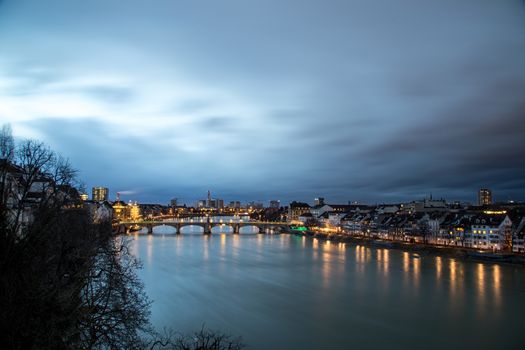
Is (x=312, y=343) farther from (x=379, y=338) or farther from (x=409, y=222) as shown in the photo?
(x=409, y=222)

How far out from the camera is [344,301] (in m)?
14.5

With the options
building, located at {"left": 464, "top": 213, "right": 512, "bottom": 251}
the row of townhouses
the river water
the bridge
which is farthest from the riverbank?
the bridge

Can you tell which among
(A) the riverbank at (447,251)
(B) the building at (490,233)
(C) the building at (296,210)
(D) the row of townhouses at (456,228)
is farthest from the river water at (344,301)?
(C) the building at (296,210)

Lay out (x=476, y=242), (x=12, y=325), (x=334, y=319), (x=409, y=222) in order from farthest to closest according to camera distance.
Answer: (x=409, y=222), (x=476, y=242), (x=334, y=319), (x=12, y=325)

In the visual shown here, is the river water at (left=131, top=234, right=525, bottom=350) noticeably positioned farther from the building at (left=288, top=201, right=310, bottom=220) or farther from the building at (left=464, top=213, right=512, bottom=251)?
the building at (left=288, top=201, right=310, bottom=220)

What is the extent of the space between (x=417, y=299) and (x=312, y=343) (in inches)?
254

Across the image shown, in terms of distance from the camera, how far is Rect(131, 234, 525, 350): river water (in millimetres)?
10477

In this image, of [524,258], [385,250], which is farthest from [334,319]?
[385,250]

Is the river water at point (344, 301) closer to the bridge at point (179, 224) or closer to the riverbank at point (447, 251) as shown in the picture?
the riverbank at point (447, 251)

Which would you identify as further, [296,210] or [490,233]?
[296,210]

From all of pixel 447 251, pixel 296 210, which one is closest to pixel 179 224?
pixel 447 251

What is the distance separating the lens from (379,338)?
1024 centimetres

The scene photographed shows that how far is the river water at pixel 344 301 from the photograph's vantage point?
1048 centimetres

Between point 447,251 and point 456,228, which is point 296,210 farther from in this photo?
point 447,251
